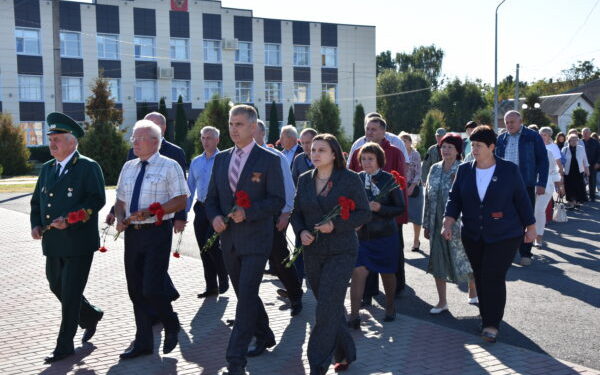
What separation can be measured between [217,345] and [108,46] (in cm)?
4966

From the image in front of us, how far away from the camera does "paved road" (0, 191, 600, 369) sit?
6406mm

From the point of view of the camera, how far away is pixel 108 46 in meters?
52.6

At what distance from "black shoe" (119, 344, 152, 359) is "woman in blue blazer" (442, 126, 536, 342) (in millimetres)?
2957

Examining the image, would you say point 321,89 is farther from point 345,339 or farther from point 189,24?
point 345,339

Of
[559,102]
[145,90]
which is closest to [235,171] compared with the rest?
[145,90]

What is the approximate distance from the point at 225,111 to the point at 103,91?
7630mm

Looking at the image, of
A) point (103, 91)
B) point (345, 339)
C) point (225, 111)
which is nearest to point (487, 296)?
point (345, 339)

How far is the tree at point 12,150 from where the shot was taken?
39344mm

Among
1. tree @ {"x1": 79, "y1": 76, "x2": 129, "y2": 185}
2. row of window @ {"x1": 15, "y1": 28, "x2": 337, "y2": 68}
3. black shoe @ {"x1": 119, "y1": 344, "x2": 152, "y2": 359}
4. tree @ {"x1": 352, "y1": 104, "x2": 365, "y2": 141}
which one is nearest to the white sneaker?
black shoe @ {"x1": 119, "y1": 344, "x2": 152, "y2": 359}

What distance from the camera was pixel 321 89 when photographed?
60.8m

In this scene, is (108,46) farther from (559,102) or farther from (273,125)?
(559,102)

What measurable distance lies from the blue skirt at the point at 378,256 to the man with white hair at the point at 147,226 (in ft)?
6.46

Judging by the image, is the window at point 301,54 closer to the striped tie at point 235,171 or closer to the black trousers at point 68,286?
the black trousers at point 68,286

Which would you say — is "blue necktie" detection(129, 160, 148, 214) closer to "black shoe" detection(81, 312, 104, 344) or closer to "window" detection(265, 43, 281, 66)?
"black shoe" detection(81, 312, 104, 344)
